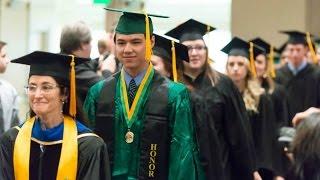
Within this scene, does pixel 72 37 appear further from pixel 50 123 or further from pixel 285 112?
pixel 285 112

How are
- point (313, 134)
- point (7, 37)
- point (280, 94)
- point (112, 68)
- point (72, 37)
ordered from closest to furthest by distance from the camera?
point (313, 134) < point (72, 37) < point (112, 68) < point (280, 94) < point (7, 37)

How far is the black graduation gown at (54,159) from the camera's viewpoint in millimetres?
3455

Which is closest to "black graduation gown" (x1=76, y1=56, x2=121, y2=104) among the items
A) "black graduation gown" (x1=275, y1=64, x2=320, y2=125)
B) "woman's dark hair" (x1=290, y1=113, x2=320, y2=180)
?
"woman's dark hair" (x1=290, y1=113, x2=320, y2=180)

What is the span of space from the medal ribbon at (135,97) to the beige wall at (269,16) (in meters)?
5.21

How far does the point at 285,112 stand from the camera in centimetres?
720

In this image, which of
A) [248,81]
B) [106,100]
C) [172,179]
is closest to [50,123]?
[106,100]

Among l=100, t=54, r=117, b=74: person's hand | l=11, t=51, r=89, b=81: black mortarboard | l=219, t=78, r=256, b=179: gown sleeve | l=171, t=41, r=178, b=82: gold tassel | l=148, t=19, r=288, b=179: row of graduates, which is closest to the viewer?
l=11, t=51, r=89, b=81: black mortarboard

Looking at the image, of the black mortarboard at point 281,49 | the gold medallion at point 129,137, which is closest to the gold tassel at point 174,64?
the gold medallion at point 129,137

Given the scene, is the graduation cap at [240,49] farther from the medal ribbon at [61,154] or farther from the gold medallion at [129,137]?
the medal ribbon at [61,154]

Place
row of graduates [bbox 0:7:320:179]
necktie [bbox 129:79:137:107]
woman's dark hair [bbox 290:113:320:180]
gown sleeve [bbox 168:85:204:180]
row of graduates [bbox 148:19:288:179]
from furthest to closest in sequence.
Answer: row of graduates [bbox 148:19:288:179] < necktie [bbox 129:79:137:107] < gown sleeve [bbox 168:85:204:180] < row of graduates [bbox 0:7:320:179] < woman's dark hair [bbox 290:113:320:180]

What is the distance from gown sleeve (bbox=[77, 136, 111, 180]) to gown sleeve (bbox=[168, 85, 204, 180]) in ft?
1.49

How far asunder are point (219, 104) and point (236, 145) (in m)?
0.35

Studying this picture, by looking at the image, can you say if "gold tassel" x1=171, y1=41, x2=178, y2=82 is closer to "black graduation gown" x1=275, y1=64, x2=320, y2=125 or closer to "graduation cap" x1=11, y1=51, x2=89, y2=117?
"graduation cap" x1=11, y1=51, x2=89, y2=117

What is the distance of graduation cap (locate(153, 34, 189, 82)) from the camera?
184 inches
